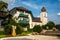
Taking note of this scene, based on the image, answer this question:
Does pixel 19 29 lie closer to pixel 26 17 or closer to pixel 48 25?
pixel 26 17

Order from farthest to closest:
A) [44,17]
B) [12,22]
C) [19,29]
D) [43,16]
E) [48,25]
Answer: [43,16], [44,17], [48,25], [19,29], [12,22]

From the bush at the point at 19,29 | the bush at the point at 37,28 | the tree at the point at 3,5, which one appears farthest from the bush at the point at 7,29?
the bush at the point at 37,28

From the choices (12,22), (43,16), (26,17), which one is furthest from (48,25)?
(12,22)

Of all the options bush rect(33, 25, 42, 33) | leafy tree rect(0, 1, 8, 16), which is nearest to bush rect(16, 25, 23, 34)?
bush rect(33, 25, 42, 33)

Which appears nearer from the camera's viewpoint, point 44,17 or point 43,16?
point 44,17

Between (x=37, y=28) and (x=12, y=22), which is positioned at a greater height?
(x=12, y=22)

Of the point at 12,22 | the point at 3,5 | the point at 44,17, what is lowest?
the point at 12,22

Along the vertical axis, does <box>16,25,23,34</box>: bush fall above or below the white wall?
below

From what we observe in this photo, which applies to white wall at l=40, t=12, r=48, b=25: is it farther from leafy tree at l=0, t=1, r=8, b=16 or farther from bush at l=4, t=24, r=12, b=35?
leafy tree at l=0, t=1, r=8, b=16

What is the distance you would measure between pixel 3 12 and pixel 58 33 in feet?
11.5

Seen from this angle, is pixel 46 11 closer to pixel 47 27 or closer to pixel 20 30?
pixel 47 27

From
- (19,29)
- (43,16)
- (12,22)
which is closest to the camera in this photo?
(12,22)

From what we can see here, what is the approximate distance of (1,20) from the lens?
10.4 metres

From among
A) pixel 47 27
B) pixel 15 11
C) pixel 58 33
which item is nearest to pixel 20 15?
pixel 15 11
